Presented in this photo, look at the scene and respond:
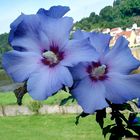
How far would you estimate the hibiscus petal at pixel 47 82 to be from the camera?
644 mm

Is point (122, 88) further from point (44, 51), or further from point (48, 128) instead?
point (48, 128)

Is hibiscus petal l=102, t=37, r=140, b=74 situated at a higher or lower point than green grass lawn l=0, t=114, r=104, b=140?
A: higher

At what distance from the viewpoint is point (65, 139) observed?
7.93 meters

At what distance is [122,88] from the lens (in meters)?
0.69

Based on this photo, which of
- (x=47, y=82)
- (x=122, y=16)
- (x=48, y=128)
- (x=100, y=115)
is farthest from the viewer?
(x=122, y=16)

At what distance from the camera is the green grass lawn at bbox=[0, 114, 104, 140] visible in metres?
8.13

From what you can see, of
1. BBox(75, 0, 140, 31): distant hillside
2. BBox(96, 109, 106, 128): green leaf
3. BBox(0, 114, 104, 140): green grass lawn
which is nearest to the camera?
BBox(96, 109, 106, 128): green leaf

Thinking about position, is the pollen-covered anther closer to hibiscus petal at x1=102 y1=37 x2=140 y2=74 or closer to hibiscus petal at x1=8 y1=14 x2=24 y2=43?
hibiscus petal at x1=102 y1=37 x2=140 y2=74

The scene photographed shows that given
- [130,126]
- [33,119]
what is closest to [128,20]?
[33,119]

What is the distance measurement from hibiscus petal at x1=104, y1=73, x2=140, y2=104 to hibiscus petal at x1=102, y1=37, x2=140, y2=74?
20 mm

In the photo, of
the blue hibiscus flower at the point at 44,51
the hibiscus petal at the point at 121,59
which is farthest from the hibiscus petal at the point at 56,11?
the hibiscus petal at the point at 121,59

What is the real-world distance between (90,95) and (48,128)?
8387 millimetres

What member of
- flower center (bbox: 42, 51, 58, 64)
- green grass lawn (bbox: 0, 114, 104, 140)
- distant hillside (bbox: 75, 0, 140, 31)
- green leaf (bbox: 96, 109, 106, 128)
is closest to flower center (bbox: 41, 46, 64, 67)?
flower center (bbox: 42, 51, 58, 64)

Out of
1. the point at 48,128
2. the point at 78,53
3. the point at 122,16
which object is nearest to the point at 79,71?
the point at 78,53
